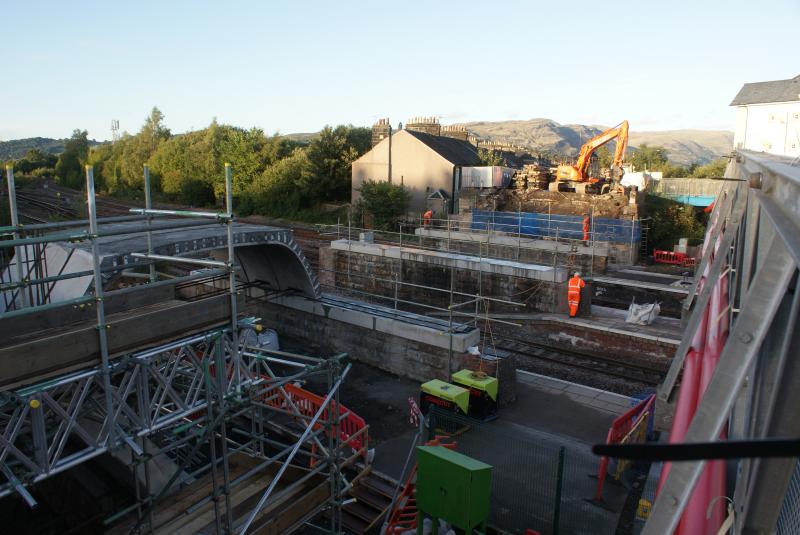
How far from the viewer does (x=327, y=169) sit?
3925 cm

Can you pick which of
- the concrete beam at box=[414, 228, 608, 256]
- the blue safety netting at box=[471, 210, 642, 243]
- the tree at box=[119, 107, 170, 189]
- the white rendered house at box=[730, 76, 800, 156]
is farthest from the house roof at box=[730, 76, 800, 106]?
the tree at box=[119, 107, 170, 189]

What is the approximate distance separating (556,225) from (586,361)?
37.0ft

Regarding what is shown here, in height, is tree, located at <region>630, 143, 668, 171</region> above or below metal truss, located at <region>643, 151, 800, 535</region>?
above

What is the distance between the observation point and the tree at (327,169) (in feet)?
126

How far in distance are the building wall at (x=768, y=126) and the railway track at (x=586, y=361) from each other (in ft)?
47.3

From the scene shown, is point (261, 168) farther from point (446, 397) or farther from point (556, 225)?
point (446, 397)

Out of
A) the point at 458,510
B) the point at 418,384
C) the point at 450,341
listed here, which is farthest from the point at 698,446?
the point at 418,384

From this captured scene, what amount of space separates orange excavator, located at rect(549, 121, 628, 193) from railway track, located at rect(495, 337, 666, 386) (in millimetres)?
14943

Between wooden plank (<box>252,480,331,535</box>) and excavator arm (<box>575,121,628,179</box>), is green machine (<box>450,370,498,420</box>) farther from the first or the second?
excavator arm (<box>575,121,628,179</box>)

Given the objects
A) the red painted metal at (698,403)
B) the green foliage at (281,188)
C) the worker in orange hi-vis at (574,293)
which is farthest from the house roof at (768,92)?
the green foliage at (281,188)

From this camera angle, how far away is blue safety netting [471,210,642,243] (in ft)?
75.6

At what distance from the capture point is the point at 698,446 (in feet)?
3.36

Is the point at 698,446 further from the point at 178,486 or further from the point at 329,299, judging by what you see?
the point at 329,299

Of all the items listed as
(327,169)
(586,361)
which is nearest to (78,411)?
(586,361)
